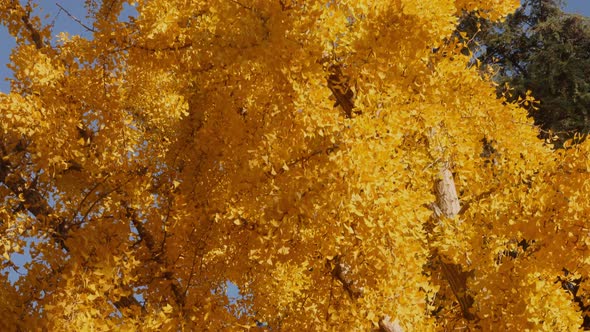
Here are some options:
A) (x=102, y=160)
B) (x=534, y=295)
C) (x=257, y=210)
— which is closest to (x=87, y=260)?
(x=257, y=210)

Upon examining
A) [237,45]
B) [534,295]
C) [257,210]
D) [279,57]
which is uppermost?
[237,45]

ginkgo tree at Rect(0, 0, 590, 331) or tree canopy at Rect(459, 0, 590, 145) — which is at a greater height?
tree canopy at Rect(459, 0, 590, 145)

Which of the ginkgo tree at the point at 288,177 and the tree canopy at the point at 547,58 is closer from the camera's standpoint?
the ginkgo tree at the point at 288,177

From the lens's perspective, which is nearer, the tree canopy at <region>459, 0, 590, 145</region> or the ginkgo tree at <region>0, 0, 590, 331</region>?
the ginkgo tree at <region>0, 0, 590, 331</region>

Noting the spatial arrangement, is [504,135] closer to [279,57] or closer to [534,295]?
[534,295]

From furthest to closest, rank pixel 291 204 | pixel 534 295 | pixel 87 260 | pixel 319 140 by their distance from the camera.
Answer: pixel 534 295 → pixel 87 260 → pixel 319 140 → pixel 291 204

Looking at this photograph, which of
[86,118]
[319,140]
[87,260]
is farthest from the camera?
[86,118]

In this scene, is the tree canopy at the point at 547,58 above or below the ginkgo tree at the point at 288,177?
above

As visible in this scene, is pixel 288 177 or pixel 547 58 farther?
pixel 547 58
